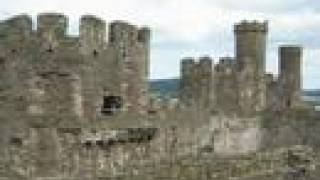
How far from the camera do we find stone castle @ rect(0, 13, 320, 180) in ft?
67.1

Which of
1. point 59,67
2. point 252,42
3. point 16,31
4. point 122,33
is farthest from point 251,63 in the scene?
point 16,31

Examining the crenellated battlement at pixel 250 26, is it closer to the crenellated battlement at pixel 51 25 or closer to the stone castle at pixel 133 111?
the stone castle at pixel 133 111

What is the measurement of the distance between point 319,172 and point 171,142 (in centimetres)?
689

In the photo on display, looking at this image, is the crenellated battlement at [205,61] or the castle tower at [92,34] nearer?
the castle tower at [92,34]

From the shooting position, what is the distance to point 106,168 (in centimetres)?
2167

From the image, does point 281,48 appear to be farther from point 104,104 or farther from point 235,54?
point 104,104

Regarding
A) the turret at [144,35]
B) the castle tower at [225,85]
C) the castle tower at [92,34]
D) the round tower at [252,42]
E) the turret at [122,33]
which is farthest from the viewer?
the round tower at [252,42]

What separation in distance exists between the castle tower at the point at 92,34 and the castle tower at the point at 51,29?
0.55 m

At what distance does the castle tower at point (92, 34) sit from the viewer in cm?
2583

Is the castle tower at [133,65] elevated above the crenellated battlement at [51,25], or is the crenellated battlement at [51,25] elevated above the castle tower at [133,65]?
the crenellated battlement at [51,25]

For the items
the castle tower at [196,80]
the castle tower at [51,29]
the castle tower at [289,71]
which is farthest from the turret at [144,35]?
the castle tower at [289,71]

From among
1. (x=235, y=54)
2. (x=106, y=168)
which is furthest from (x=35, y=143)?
(x=235, y=54)

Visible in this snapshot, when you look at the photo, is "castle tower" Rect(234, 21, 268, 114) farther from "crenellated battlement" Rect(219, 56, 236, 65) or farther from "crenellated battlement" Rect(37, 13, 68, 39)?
"crenellated battlement" Rect(37, 13, 68, 39)

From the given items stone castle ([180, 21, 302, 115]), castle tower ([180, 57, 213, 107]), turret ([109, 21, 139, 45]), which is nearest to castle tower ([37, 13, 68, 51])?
turret ([109, 21, 139, 45])
